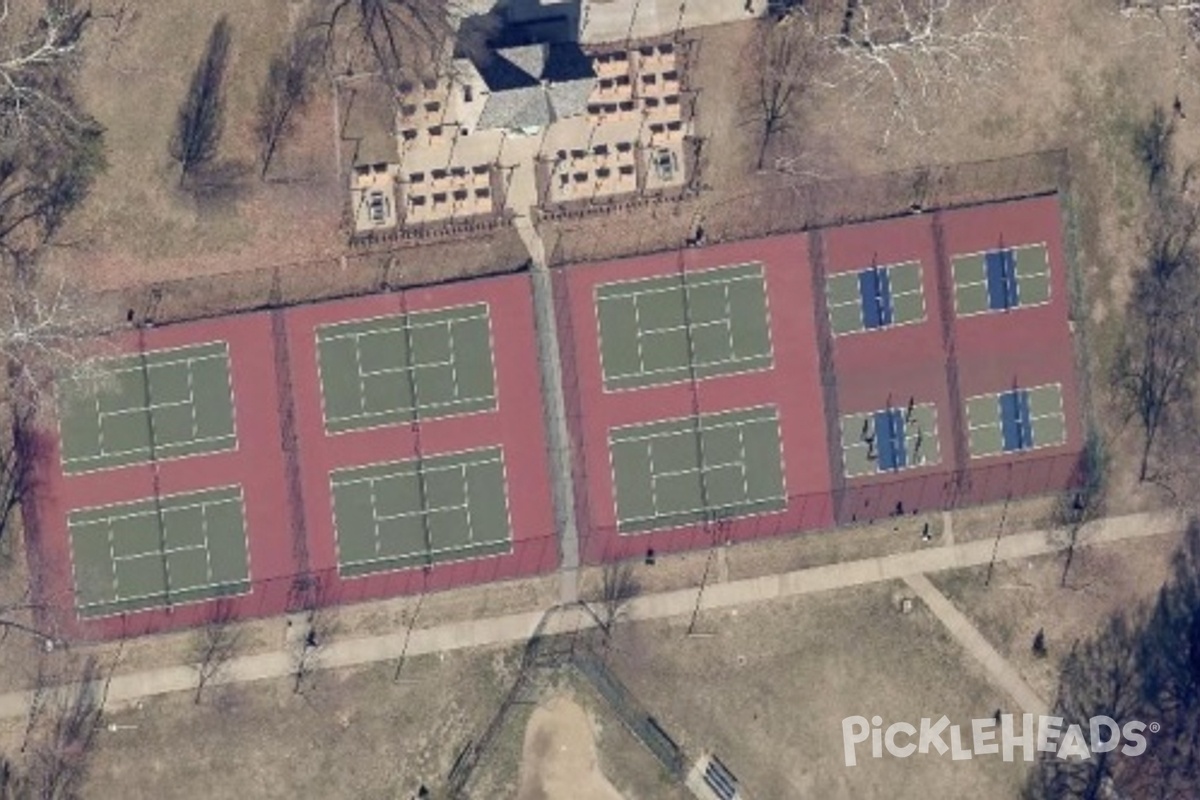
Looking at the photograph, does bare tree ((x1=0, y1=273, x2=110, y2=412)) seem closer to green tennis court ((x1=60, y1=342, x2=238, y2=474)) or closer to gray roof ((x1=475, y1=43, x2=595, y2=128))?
green tennis court ((x1=60, y1=342, x2=238, y2=474))

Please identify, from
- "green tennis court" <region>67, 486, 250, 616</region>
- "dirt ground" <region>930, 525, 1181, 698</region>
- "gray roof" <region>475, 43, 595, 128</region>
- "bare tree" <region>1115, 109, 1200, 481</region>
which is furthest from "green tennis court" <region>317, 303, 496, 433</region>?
"bare tree" <region>1115, 109, 1200, 481</region>

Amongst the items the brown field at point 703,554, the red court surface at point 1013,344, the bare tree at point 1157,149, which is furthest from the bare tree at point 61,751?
the bare tree at point 1157,149

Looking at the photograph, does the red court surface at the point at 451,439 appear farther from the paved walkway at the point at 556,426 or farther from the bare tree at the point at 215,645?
the bare tree at the point at 215,645

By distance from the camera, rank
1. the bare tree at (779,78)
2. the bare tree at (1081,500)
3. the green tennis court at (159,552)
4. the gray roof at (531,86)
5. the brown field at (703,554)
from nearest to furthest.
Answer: the gray roof at (531,86) → the green tennis court at (159,552) → the brown field at (703,554) → the bare tree at (779,78) → the bare tree at (1081,500)

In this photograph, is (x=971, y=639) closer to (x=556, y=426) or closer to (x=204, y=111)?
(x=556, y=426)

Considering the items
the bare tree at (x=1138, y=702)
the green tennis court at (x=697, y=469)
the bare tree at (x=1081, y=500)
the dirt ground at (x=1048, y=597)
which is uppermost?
the green tennis court at (x=697, y=469)
